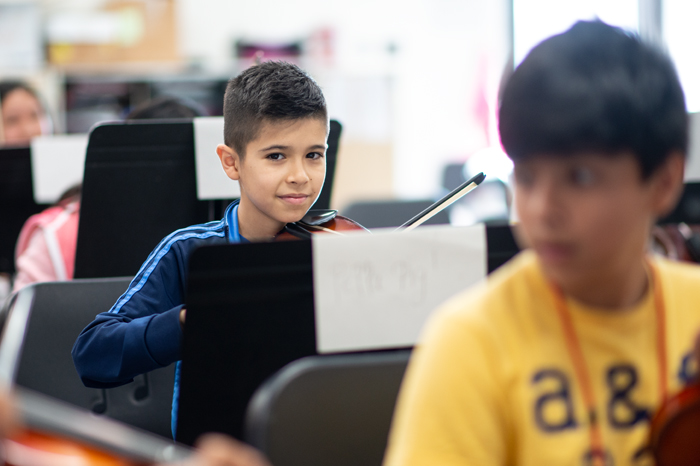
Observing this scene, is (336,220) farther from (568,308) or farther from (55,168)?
(55,168)

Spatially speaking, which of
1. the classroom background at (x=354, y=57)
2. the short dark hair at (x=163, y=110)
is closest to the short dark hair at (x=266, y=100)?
the short dark hair at (x=163, y=110)

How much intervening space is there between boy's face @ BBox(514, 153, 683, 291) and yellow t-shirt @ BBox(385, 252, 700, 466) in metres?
0.04

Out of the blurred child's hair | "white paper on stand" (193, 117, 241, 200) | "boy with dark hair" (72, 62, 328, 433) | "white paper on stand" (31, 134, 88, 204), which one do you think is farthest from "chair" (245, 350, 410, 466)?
the blurred child's hair

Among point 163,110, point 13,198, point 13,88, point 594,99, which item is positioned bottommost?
point 13,198

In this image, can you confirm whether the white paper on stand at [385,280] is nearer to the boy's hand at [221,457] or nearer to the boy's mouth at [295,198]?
the boy's hand at [221,457]

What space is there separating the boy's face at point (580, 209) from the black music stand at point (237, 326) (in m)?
0.28

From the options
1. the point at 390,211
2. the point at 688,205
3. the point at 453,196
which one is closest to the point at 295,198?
the point at 453,196

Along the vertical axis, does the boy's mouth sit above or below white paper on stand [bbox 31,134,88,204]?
below

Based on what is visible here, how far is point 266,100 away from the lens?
1142 mm

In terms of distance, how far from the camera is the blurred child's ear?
547mm

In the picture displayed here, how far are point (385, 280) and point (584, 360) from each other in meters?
0.25

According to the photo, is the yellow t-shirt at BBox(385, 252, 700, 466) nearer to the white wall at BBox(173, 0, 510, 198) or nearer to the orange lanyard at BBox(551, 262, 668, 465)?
the orange lanyard at BBox(551, 262, 668, 465)

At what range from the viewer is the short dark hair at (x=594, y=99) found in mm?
500

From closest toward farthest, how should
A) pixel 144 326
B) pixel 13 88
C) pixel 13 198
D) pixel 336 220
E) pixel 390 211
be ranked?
pixel 144 326
pixel 336 220
pixel 13 198
pixel 390 211
pixel 13 88
